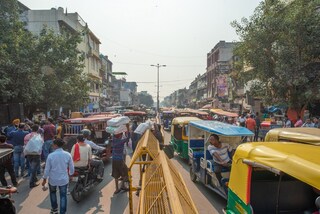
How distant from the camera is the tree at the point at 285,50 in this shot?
15.1 m

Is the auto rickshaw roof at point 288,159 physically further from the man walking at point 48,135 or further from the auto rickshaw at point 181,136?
the auto rickshaw at point 181,136

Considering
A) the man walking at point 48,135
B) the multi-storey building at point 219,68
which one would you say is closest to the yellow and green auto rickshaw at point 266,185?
the man walking at point 48,135

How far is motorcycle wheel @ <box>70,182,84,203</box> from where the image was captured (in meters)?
7.46

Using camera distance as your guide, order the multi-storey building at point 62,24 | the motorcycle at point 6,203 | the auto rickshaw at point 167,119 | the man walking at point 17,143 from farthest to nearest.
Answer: the multi-storey building at point 62,24, the auto rickshaw at point 167,119, the man walking at point 17,143, the motorcycle at point 6,203

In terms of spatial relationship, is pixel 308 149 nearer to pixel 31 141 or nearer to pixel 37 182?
pixel 31 141

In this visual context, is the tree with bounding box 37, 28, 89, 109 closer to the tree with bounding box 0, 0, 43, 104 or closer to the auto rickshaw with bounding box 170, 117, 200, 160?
the tree with bounding box 0, 0, 43, 104

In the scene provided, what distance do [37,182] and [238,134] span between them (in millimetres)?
6088

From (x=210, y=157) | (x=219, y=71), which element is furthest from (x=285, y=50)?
(x=219, y=71)

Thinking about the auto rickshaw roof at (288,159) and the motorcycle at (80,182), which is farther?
the motorcycle at (80,182)

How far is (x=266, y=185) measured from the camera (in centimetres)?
486

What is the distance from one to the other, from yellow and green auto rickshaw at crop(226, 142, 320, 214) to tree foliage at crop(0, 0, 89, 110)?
1164 cm

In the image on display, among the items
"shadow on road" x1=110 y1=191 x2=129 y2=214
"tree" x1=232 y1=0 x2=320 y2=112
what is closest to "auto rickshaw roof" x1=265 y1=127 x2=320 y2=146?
"shadow on road" x1=110 y1=191 x2=129 y2=214

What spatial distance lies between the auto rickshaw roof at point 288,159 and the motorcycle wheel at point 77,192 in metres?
4.34

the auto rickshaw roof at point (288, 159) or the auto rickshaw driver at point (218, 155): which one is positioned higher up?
the auto rickshaw roof at point (288, 159)
